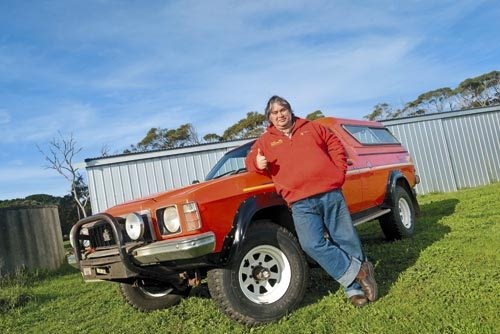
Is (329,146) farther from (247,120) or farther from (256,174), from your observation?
(247,120)

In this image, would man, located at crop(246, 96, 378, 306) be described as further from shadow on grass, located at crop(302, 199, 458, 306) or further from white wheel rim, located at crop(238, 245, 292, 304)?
shadow on grass, located at crop(302, 199, 458, 306)

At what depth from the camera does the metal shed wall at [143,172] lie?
14.9m

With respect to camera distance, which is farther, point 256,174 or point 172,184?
point 172,184

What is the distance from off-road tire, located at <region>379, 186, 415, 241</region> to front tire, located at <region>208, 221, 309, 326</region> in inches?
114

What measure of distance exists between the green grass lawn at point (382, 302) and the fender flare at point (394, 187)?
0.55 metres

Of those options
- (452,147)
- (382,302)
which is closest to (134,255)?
(382,302)

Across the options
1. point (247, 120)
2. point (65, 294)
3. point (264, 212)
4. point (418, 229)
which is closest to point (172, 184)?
point (65, 294)

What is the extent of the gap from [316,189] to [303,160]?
28cm

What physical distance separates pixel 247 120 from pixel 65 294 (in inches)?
1518

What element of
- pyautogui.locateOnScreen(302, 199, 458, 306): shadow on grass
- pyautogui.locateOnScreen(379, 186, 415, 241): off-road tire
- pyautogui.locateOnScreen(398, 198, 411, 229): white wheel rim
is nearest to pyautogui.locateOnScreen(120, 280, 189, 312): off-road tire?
pyautogui.locateOnScreen(302, 199, 458, 306): shadow on grass

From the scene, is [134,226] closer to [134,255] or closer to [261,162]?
[134,255]

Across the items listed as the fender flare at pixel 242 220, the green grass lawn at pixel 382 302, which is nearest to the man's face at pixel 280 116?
the fender flare at pixel 242 220

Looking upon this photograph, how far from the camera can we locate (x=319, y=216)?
14.4ft

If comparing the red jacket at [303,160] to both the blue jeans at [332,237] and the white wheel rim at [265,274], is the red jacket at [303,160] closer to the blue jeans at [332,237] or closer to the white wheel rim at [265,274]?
the blue jeans at [332,237]
